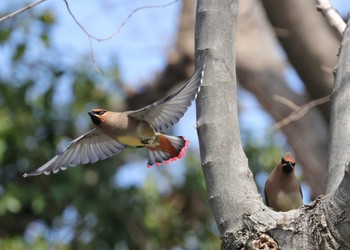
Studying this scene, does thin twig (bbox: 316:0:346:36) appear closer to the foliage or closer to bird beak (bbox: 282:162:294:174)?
bird beak (bbox: 282:162:294:174)

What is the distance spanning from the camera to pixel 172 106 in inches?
114

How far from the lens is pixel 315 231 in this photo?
7.24 ft

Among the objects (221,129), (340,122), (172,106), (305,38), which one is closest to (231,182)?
(221,129)

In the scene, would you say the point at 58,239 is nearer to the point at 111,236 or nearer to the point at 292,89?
the point at 111,236

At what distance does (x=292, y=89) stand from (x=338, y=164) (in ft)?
11.4

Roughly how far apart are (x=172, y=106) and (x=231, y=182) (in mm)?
673

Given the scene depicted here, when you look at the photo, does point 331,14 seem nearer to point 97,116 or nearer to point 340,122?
point 340,122

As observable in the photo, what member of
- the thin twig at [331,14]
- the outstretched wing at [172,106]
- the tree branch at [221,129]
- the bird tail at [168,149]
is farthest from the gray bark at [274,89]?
the tree branch at [221,129]

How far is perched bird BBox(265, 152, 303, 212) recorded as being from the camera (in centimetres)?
366

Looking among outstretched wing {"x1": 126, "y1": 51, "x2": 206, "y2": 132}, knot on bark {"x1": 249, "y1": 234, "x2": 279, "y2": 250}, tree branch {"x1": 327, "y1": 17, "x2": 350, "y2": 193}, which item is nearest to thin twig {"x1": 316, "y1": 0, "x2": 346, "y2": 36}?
tree branch {"x1": 327, "y1": 17, "x2": 350, "y2": 193}

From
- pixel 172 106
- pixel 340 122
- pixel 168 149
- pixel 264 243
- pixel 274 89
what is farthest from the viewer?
pixel 274 89

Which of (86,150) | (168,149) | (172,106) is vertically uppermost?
(172,106)

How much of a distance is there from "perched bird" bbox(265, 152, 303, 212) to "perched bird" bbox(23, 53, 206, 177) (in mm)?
578

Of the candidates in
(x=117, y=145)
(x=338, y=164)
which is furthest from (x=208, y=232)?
(x=338, y=164)
